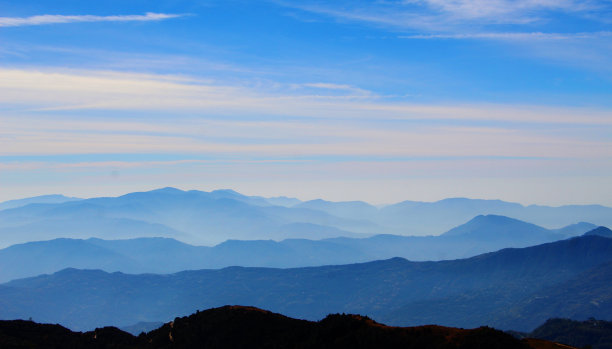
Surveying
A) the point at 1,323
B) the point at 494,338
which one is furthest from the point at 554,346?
the point at 1,323

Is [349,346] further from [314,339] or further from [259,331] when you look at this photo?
[259,331]

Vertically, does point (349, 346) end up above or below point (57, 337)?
below

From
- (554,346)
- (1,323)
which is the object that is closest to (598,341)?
(554,346)

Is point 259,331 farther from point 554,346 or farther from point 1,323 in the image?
point 1,323

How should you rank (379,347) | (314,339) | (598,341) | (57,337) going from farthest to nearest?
(598,341)
(57,337)
(314,339)
(379,347)

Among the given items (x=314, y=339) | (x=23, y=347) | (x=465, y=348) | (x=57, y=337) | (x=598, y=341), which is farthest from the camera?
(x=598, y=341)

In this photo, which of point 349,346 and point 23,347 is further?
point 23,347
